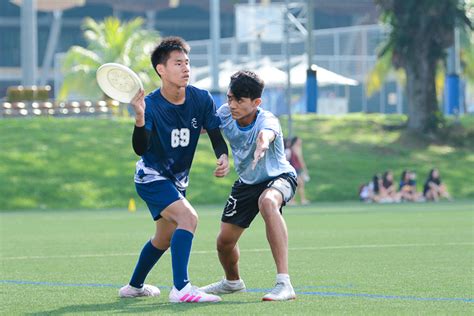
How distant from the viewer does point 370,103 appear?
79375 millimetres

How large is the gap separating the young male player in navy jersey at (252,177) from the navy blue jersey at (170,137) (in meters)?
0.28

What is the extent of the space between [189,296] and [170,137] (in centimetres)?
121

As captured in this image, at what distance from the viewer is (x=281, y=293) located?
31.4 feet

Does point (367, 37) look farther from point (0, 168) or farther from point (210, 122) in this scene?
point (210, 122)

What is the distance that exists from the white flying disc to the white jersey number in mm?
627

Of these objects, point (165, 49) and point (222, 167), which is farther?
point (165, 49)

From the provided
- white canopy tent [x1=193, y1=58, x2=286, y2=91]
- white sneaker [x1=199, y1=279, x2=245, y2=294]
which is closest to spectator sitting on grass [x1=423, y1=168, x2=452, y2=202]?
white canopy tent [x1=193, y1=58, x2=286, y2=91]

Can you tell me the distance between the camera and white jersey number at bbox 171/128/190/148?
9977 millimetres

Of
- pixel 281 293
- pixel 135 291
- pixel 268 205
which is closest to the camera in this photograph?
pixel 281 293

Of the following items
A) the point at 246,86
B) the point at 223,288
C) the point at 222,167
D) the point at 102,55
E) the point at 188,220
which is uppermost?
the point at 102,55

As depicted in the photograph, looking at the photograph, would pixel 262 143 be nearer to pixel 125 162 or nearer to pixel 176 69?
pixel 176 69

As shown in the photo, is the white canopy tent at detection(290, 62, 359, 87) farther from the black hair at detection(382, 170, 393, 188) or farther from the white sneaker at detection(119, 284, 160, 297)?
the white sneaker at detection(119, 284, 160, 297)

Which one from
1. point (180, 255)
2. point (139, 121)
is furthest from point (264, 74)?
point (139, 121)

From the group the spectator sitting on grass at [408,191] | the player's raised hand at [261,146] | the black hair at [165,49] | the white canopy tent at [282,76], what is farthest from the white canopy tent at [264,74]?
the player's raised hand at [261,146]
